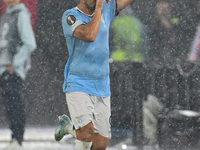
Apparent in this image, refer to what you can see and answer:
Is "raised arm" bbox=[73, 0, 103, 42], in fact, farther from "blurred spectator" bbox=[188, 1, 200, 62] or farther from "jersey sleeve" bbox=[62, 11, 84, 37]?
"blurred spectator" bbox=[188, 1, 200, 62]

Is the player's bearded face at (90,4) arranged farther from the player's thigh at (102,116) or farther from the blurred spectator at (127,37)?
the blurred spectator at (127,37)

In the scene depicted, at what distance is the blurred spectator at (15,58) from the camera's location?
855 centimetres

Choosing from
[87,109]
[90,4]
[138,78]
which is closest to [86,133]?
[87,109]

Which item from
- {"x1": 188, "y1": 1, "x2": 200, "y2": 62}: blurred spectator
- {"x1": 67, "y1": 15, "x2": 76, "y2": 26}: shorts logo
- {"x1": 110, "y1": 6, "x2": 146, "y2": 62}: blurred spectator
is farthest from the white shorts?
{"x1": 110, "y1": 6, "x2": 146, "y2": 62}: blurred spectator

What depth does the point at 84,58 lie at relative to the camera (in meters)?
6.26

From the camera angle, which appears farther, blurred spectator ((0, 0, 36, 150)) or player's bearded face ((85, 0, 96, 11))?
blurred spectator ((0, 0, 36, 150))

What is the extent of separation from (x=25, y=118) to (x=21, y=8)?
1.40 m

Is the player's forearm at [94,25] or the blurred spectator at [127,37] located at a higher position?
the player's forearm at [94,25]

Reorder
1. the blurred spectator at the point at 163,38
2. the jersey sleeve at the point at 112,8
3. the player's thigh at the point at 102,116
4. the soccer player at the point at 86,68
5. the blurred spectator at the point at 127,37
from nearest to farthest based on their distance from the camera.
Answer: the soccer player at the point at 86,68, the player's thigh at the point at 102,116, the jersey sleeve at the point at 112,8, the blurred spectator at the point at 163,38, the blurred spectator at the point at 127,37

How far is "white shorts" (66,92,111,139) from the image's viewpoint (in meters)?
6.18

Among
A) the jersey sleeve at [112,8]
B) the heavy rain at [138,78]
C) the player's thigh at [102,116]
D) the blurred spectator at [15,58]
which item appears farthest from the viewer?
the blurred spectator at [15,58]

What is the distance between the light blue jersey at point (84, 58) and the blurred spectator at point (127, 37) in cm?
261

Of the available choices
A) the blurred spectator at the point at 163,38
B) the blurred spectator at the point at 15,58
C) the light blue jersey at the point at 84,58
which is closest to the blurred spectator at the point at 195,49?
the blurred spectator at the point at 163,38

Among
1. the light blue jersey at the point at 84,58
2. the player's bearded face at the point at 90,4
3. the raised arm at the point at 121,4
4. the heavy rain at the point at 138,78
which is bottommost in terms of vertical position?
the heavy rain at the point at 138,78
